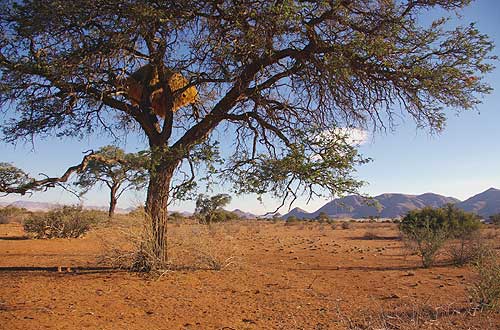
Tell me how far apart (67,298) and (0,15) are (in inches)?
204

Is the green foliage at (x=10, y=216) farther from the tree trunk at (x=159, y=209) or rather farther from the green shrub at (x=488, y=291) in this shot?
the green shrub at (x=488, y=291)

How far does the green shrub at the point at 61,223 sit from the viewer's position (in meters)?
17.2

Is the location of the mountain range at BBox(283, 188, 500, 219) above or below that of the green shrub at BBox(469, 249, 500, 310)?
above

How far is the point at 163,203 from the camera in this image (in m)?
8.48

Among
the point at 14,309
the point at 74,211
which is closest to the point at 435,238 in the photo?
the point at 14,309

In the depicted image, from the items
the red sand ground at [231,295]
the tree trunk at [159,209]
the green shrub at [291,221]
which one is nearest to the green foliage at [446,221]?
the red sand ground at [231,295]

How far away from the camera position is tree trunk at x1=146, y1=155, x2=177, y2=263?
8.26m

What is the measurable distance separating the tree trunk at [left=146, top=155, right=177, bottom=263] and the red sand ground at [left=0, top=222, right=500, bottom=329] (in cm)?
61

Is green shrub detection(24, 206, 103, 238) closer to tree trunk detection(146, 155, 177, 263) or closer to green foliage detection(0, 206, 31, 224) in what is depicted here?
tree trunk detection(146, 155, 177, 263)

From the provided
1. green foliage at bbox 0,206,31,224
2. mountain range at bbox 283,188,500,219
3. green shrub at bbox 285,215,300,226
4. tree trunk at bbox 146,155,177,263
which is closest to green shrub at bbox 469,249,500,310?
tree trunk at bbox 146,155,177,263

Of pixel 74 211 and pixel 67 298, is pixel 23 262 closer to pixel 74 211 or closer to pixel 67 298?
pixel 67 298

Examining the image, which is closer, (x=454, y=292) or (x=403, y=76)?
(x=403, y=76)

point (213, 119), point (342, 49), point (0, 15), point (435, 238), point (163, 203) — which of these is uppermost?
point (0, 15)

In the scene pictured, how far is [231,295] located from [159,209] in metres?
2.45
